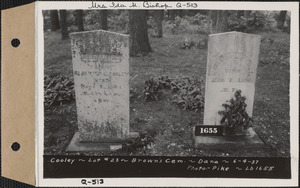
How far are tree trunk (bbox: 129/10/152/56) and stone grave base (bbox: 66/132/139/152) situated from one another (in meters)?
1.25

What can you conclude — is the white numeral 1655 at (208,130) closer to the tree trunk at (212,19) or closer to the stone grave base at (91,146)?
the stone grave base at (91,146)

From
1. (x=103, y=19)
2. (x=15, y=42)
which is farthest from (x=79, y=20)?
(x=15, y=42)

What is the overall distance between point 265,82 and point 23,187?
134 inches

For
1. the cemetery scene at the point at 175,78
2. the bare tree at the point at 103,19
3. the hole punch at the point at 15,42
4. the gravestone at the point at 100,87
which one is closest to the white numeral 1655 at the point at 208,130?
the cemetery scene at the point at 175,78

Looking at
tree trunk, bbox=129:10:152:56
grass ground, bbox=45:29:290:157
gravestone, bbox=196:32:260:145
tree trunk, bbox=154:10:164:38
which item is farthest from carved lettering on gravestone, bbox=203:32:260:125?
tree trunk, bbox=129:10:152:56

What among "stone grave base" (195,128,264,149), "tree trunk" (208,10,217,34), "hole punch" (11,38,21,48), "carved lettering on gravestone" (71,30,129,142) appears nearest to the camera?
"carved lettering on gravestone" (71,30,129,142)

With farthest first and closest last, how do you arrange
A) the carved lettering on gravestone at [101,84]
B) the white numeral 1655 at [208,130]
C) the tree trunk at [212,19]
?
Result: the white numeral 1655 at [208,130] → the tree trunk at [212,19] → the carved lettering on gravestone at [101,84]

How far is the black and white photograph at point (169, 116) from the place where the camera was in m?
3.58

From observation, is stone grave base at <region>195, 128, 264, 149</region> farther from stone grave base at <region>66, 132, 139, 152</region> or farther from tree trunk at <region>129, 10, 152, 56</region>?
tree trunk at <region>129, 10, 152, 56</region>

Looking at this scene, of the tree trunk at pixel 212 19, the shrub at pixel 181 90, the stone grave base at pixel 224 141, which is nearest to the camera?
the tree trunk at pixel 212 19

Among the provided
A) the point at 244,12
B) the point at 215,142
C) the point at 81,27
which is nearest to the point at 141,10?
the point at 81,27

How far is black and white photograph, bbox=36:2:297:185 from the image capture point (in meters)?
3.58

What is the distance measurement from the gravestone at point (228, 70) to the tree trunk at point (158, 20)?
0.70 m

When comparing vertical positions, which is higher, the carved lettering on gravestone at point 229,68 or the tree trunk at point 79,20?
the tree trunk at point 79,20
